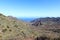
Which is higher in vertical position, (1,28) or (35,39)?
(1,28)

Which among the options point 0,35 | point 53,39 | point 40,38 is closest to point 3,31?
point 0,35

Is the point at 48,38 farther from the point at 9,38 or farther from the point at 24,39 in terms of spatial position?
the point at 9,38

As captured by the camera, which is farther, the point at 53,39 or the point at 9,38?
the point at 53,39

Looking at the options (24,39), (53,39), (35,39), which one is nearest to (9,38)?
→ (24,39)

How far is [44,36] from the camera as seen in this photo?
1555 cm

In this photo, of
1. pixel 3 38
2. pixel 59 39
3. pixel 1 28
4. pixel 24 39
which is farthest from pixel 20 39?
pixel 59 39

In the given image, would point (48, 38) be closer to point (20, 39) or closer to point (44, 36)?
point (44, 36)

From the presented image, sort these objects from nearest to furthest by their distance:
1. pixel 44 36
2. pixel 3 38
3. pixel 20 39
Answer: pixel 3 38 < pixel 20 39 < pixel 44 36

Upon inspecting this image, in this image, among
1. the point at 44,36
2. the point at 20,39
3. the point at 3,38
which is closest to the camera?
the point at 3,38

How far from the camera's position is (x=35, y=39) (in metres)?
15.9

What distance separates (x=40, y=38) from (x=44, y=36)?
0.52 metres

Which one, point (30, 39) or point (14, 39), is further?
point (30, 39)

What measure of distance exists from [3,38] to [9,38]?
0.60 meters

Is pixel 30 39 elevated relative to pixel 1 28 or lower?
lower
